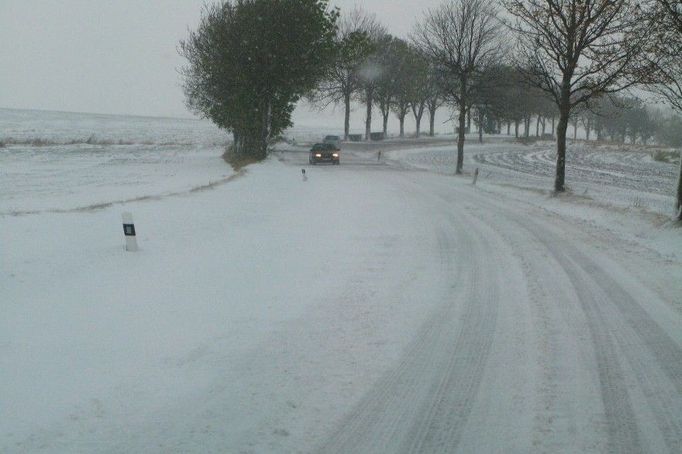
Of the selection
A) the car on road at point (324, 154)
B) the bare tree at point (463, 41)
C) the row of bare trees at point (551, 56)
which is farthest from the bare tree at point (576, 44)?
the car on road at point (324, 154)

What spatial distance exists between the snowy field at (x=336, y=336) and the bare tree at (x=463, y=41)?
1935 centimetres

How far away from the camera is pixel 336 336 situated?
252 inches

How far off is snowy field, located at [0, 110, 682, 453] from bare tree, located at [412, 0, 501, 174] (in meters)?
19.4

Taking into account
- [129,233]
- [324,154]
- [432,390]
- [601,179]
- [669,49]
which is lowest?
[601,179]

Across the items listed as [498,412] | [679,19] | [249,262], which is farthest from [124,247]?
[679,19]

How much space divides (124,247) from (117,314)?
408cm

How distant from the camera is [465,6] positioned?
102 feet

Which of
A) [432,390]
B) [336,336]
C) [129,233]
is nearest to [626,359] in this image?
[432,390]

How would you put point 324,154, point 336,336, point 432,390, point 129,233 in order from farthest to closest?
point 324,154
point 129,233
point 336,336
point 432,390

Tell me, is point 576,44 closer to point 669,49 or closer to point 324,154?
point 669,49

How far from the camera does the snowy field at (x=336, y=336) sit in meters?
4.36

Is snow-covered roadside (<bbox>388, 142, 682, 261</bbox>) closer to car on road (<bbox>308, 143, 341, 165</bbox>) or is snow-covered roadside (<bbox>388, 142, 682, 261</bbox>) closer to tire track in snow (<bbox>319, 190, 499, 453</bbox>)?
tire track in snow (<bbox>319, 190, 499, 453</bbox>)

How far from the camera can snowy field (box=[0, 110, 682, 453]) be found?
4.36 metres

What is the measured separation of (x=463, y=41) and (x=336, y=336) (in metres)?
28.5
